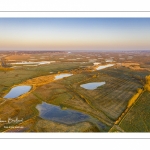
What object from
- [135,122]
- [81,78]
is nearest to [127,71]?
[81,78]

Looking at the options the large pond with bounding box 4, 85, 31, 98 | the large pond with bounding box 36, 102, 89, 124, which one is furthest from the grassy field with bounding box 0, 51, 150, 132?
the large pond with bounding box 4, 85, 31, 98

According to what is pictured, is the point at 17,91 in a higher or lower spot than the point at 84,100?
higher

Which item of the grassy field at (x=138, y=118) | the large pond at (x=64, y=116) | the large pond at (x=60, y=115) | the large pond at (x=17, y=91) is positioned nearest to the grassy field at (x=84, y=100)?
the grassy field at (x=138, y=118)

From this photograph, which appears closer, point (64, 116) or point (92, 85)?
point (64, 116)

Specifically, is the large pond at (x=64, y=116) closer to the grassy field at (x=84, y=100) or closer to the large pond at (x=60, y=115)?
the large pond at (x=60, y=115)

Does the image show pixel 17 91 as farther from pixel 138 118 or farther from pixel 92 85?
pixel 138 118

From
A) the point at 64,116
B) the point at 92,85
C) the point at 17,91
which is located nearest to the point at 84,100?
the point at 64,116

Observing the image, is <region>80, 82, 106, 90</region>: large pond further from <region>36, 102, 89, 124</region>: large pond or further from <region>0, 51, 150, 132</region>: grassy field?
<region>36, 102, 89, 124</region>: large pond
